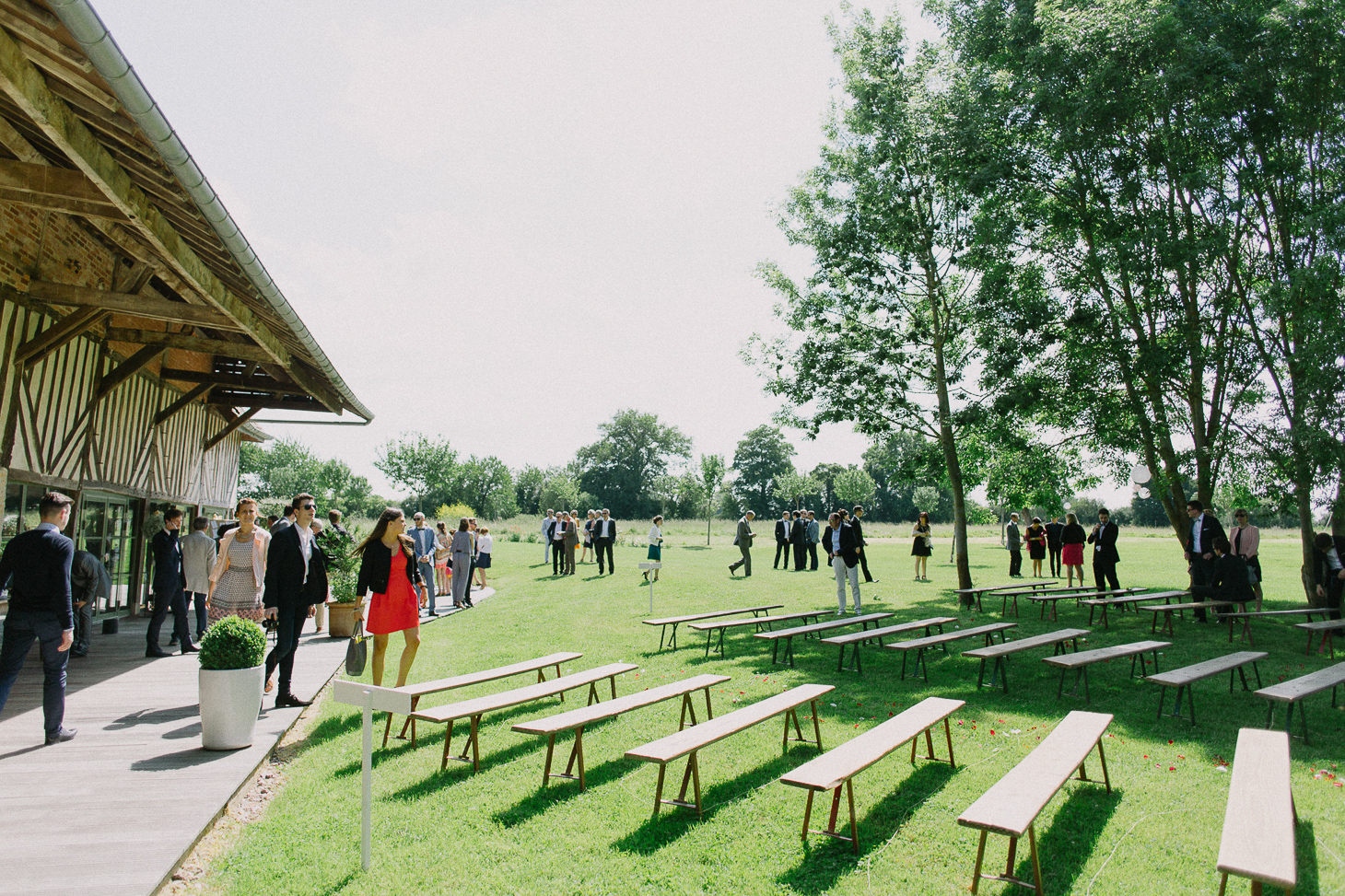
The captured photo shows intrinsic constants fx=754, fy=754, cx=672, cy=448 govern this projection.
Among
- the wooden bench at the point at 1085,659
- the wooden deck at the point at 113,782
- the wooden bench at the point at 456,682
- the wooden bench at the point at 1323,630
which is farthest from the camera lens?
the wooden bench at the point at 1323,630

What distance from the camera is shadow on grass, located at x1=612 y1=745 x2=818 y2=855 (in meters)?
4.08

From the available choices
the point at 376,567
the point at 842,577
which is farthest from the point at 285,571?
the point at 842,577

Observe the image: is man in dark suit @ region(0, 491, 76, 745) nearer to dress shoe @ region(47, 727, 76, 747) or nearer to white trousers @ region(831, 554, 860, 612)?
dress shoe @ region(47, 727, 76, 747)

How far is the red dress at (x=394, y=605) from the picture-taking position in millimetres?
6695

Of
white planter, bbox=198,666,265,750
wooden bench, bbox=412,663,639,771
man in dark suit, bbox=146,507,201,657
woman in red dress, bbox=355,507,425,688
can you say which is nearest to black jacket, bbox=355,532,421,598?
woman in red dress, bbox=355,507,425,688

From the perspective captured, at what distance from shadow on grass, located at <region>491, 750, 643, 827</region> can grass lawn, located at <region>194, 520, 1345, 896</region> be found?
0.06ft

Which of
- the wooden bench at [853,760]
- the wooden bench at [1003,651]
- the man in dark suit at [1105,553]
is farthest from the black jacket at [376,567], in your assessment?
the man in dark suit at [1105,553]

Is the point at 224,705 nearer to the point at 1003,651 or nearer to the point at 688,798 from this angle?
the point at 688,798

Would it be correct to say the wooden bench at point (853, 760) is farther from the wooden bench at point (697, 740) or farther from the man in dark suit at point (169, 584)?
the man in dark suit at point (169, 584)

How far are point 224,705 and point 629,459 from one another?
84.4 m

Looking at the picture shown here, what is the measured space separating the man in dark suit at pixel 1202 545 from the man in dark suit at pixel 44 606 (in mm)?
13383

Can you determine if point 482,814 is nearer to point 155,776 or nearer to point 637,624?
point 155,776

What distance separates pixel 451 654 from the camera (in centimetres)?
972

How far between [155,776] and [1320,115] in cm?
1670
